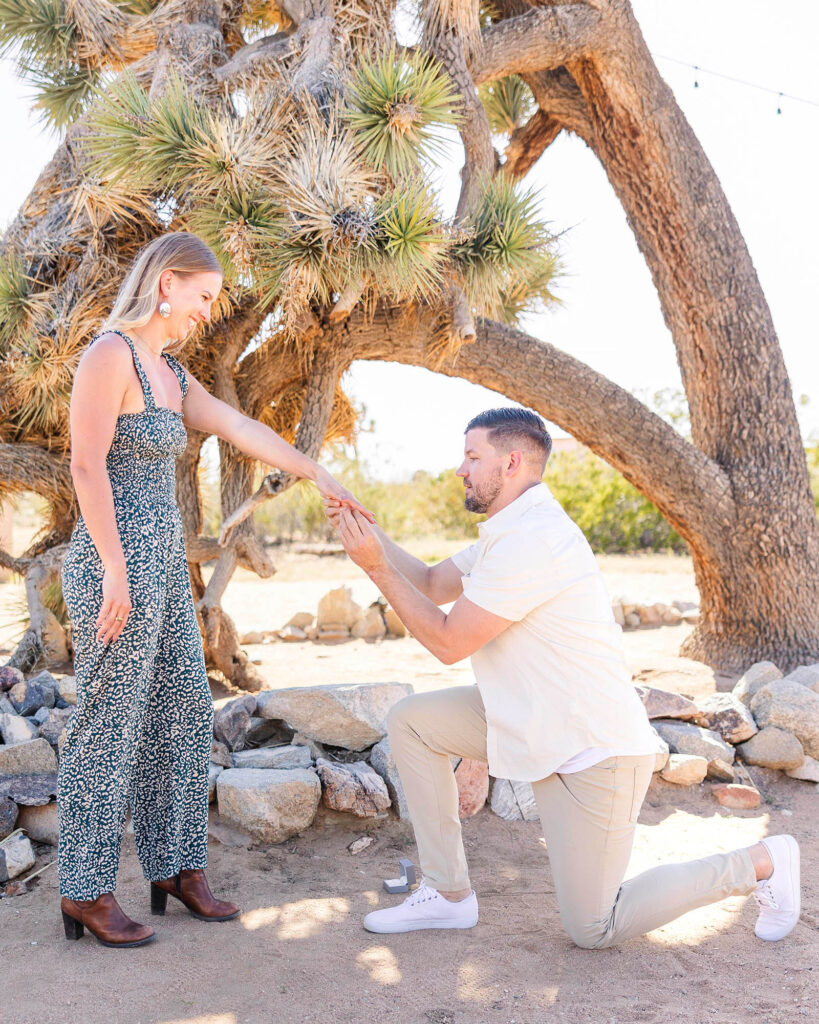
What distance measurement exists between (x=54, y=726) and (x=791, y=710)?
318 cm

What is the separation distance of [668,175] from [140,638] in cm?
475

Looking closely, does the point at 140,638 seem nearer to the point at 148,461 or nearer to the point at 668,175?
the point at 148,461

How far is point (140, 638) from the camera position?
2.36 metres

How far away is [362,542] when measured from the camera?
8.22 feet

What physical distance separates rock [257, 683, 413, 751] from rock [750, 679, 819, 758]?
183 cm

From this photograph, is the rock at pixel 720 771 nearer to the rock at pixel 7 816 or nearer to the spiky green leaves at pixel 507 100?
the rock at pixel 7 816

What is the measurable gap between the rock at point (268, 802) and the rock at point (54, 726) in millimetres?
662

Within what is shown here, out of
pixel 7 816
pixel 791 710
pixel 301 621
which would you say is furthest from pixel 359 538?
pixel 301 621

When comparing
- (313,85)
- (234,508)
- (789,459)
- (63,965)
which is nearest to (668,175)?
(789,459)

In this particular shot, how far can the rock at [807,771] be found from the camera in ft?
13.2

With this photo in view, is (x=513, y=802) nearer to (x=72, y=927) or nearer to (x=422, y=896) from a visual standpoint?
(x=422, y=896)

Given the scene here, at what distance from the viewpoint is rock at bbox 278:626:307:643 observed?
7312mm

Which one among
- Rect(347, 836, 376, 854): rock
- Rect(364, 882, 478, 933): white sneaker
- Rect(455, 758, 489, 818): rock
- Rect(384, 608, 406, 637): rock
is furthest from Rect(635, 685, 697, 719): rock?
Rect(384, 608, 406, 637): rock

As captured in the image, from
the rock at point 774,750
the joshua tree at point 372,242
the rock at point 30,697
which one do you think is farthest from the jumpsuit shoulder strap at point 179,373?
the rock at point 774,750
